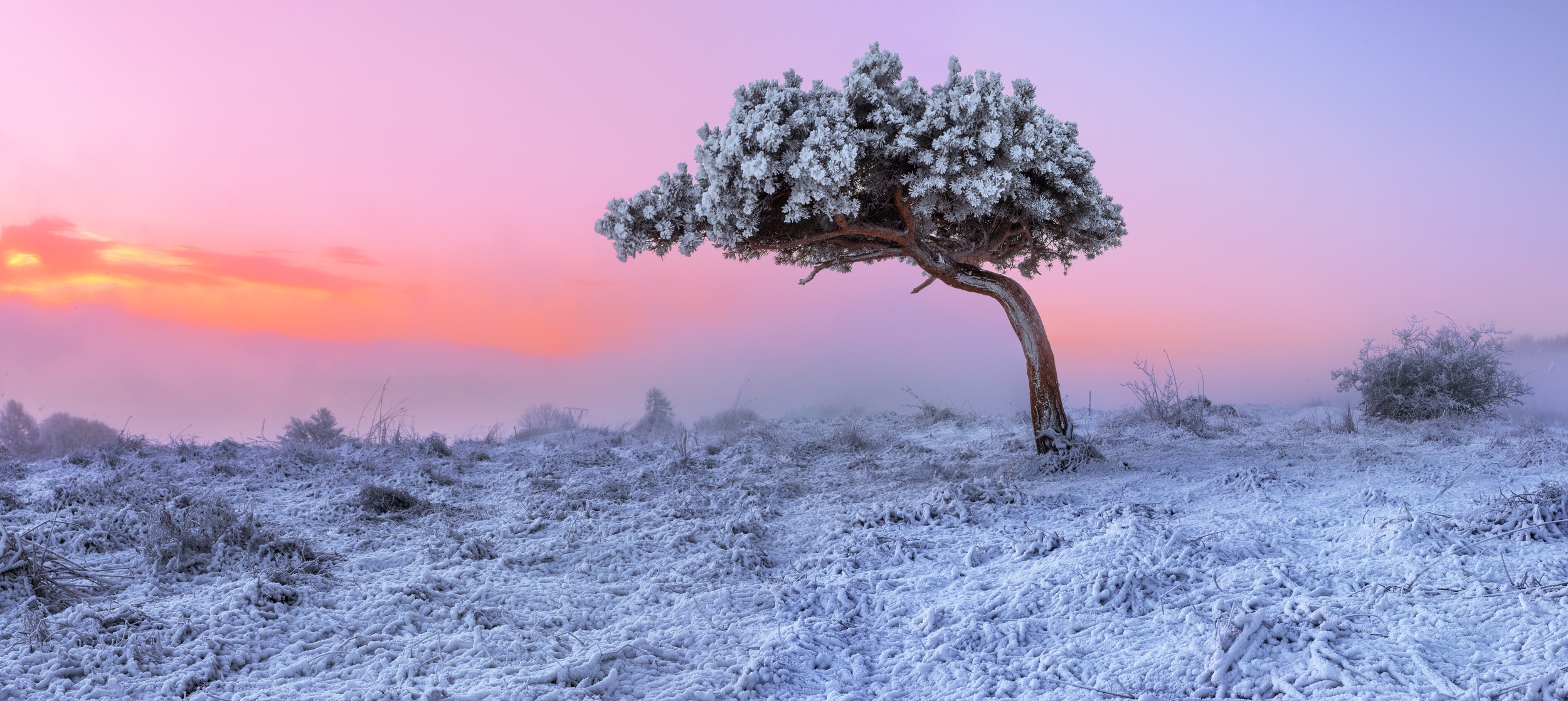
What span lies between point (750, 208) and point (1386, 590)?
7.21m

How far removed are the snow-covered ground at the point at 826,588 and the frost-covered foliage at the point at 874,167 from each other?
3452 mm

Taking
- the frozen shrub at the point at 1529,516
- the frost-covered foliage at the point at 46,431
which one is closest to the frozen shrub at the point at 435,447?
the frost-covered foliage at the point at 46,431

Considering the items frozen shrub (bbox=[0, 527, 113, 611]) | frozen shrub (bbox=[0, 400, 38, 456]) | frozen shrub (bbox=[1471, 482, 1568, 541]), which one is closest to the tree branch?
frozen shrub (bbox=[1471, 482, 1568, 541])

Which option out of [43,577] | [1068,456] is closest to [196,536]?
[43,577]

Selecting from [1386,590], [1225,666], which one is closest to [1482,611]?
[1386,590]

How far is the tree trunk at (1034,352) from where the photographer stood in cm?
1092

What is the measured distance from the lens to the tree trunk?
10.9m

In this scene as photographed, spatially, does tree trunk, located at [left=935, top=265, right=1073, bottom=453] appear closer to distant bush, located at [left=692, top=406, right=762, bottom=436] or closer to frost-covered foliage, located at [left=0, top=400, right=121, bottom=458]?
distant bush, located at [left=692, top=406, right=762, bottom=436]

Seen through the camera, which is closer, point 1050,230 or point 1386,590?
point 1386,590

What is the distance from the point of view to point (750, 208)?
973 cm

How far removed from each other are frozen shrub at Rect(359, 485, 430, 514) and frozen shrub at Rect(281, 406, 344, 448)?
708 cm

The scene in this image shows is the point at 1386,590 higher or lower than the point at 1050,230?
lower

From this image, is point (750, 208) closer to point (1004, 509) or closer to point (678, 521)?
point (678, 521)

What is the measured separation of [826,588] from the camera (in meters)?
5.68
